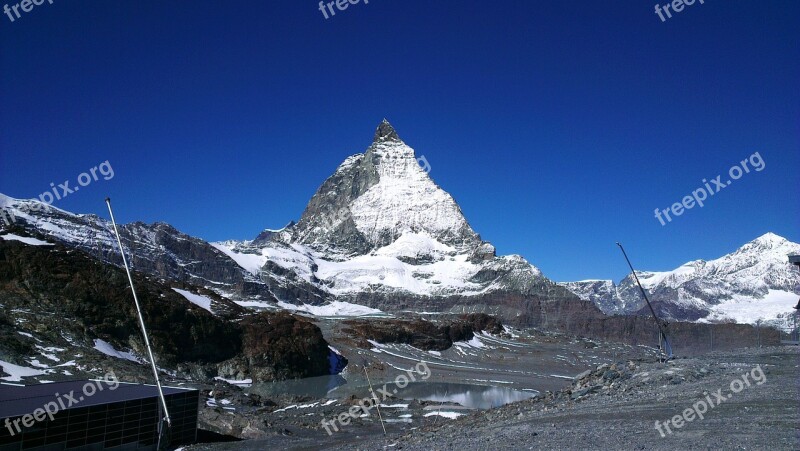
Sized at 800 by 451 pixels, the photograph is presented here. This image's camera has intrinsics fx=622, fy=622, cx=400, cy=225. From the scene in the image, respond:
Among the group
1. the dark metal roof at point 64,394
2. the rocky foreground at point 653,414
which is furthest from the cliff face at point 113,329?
the rocky foreground at point 653,414

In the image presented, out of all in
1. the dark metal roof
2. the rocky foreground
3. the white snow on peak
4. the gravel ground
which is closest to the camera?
the gravel ground

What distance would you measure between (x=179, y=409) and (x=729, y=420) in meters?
27.3

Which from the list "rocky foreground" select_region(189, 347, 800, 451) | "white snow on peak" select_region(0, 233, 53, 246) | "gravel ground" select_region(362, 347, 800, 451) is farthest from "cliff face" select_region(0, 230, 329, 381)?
"gravel ground" select_region(362, 347, 800, 451)

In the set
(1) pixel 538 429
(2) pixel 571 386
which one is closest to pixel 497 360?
(2) pixel 571 386

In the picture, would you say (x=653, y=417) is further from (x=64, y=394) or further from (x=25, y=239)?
(x=25, y=239)

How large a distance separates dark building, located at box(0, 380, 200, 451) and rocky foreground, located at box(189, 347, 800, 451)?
275 centimetres

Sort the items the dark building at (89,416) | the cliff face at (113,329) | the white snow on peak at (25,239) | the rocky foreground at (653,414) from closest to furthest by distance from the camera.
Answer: the rocky foreground at (653,414)
the dark building at (89,416)
the cliff face at (113,329)
the white snow on peak at (25,239)

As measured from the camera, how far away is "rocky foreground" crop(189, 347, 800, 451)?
56.7 feet

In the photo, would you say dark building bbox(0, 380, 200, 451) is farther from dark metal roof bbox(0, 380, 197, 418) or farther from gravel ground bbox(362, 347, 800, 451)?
gravel ground bbox(362, 347, 800, 451)

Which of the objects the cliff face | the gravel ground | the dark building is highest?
the cliff face

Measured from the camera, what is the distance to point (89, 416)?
28.9 meters

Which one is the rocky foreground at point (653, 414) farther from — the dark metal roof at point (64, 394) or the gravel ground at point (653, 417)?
the dark metal roof at point (64, 394)

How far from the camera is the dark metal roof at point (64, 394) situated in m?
27.7

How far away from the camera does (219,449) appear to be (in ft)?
110
